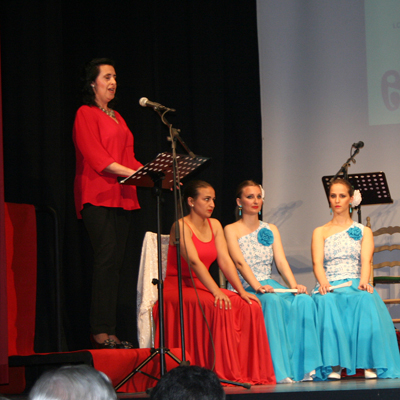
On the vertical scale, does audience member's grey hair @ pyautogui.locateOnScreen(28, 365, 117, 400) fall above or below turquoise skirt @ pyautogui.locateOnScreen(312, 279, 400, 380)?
above

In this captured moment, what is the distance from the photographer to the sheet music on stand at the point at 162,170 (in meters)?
2.93

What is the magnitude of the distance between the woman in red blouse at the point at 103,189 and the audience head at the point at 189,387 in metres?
2.18

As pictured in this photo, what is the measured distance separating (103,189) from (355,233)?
1.69 metres

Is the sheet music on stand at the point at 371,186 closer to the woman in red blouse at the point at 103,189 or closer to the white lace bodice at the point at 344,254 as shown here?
the white lace bodice at the point at 344,254

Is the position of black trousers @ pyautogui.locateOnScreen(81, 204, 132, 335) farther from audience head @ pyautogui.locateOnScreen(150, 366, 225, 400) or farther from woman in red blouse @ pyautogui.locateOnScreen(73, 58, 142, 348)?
audience head @ pyautogui.locateOnScreen(150, 366, 225, 400)

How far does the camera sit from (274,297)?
368 cm

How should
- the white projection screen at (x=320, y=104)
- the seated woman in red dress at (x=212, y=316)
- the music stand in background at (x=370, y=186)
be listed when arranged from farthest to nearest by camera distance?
the white projection screen at (x=320, y=104) → the music stand in background at (x=370, y=186) → the seated woman in red dress at (x=212, y=316)

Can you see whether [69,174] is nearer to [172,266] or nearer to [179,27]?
[172,266]

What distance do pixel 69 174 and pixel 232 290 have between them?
1484 mm

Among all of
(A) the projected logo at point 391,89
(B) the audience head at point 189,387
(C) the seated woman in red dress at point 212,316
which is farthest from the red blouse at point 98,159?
(A) the projected logo at point 391,89

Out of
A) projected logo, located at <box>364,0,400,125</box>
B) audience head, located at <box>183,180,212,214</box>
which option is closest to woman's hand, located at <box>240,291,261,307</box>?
audience head, located at <box>183,180,212,214</box>

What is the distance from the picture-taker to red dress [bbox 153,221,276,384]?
3.44 metres

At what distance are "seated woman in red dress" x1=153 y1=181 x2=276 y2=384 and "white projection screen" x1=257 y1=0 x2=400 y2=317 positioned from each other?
1.26m

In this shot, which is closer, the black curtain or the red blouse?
the red blouse
